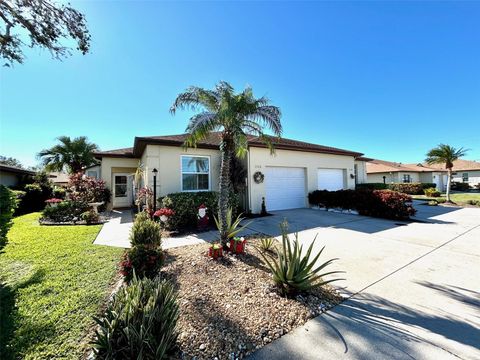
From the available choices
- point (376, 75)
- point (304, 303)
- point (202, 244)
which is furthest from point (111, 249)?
point (376, 75)

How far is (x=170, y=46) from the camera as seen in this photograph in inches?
308

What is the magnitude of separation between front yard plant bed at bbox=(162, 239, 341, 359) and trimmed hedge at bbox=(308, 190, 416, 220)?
827cm

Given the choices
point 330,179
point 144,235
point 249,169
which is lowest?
point 144,235

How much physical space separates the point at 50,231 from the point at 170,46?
847 cm

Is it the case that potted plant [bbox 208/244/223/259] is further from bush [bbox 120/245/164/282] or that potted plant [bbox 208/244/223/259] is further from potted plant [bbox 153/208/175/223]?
potted plant [bbox 153/208/175/223]

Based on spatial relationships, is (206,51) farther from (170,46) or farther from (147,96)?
(147,96)

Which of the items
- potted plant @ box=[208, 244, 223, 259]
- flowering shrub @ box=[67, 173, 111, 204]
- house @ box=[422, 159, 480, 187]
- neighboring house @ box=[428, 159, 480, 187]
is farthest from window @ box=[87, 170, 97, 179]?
neighboring house @ box=[428, 159, 480, 187]

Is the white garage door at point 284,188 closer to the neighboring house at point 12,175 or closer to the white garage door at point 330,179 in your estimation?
the white garage door at point 330,179

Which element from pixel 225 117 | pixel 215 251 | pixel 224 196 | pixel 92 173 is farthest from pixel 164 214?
pixel 92 173

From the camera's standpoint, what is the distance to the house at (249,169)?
31.4 feet

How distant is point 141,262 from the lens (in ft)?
12.4

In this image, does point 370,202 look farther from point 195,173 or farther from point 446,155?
point 446,155

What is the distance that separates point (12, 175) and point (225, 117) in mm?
20807

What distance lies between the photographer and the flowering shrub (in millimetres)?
11242
